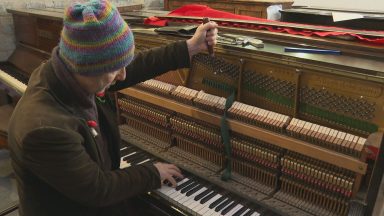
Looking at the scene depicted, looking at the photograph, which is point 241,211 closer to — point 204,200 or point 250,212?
point 250,212

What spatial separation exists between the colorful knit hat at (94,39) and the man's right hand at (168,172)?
61 centimetres

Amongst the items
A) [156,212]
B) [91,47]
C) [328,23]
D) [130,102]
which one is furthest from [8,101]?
[328,23]

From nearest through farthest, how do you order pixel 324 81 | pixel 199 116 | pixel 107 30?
pixel 107 30
pixel 324 81
pixel 199 116

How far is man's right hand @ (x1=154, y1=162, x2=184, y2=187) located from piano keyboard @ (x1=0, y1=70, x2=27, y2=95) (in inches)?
74.5

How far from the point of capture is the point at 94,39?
3.99 feet

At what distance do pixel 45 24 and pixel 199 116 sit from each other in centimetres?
234

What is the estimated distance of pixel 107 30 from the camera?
122 cm

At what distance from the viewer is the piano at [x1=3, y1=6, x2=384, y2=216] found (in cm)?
136

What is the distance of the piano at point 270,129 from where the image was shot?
1359 millimetres

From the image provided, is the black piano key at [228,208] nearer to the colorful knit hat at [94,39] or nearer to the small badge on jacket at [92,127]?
the small badge on jacket at [92,127]

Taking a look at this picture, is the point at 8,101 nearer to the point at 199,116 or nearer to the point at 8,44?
the point at 8,44

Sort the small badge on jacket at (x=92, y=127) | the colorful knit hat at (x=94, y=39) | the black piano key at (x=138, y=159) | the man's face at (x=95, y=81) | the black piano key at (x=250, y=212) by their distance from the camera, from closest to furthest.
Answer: the colorful knit hat at (x=94, y=39), the man's face at (x=95, y=81), the small badge on jacket at (x=92, y=127), the black piano key at (x=250, y=212), the black piano key at (x=138, y=159)

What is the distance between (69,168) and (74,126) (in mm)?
165

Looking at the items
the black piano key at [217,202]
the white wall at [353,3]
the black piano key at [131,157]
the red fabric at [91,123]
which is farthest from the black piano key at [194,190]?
the white wall at [353,3]
